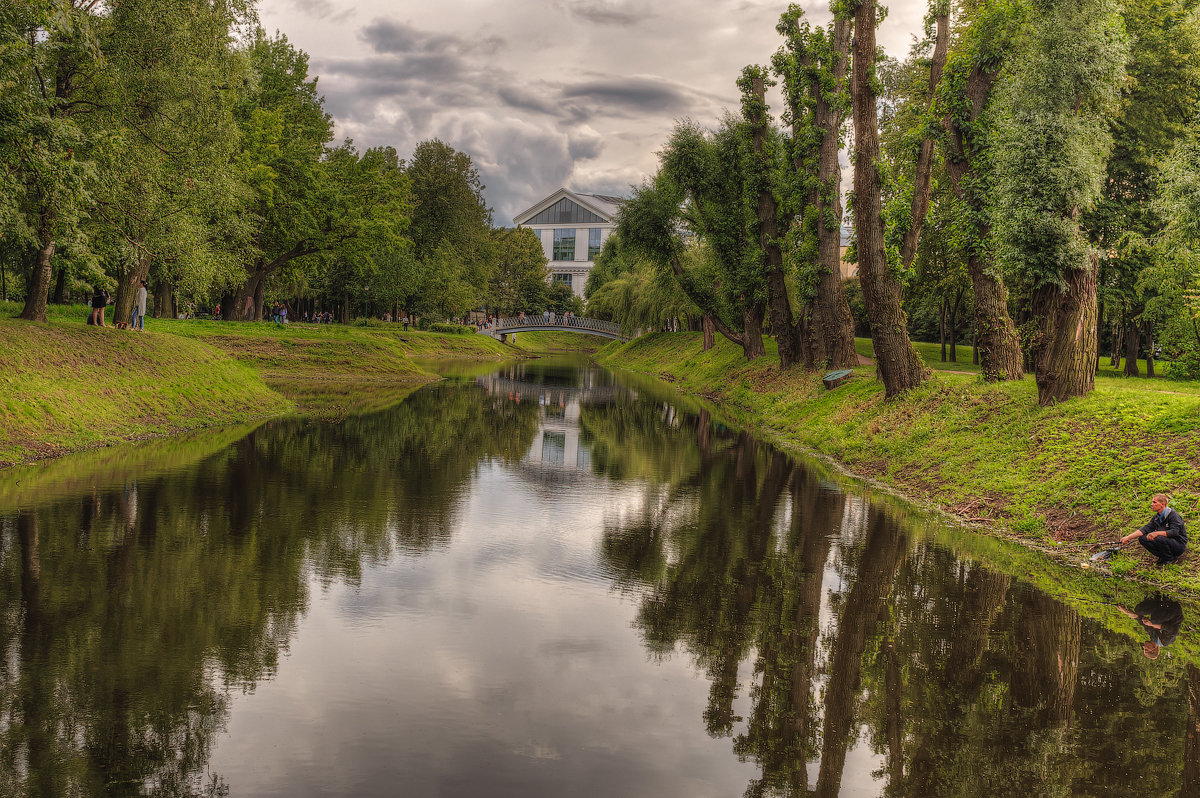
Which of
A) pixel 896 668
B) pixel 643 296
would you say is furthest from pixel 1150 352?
pixel 896 668

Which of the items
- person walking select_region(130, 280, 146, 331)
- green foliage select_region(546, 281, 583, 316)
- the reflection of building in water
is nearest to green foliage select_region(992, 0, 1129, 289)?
the reflection of building in water

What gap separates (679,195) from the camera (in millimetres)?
36281

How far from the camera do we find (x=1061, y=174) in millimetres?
14797

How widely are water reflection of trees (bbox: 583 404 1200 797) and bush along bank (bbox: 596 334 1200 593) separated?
192cm

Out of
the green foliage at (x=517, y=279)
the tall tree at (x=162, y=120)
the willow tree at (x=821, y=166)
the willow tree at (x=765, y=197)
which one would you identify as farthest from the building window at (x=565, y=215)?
the tall tree at (x=162, y=120)

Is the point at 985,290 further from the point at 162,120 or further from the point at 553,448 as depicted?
the point at 162,120

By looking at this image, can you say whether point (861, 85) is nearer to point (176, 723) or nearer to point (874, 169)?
point (874, 169)

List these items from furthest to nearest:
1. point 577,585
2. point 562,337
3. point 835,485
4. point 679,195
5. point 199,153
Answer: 1. point 562,337
2. point 679,195
3. point 199,153
4. point 835,485
5. point 577,585

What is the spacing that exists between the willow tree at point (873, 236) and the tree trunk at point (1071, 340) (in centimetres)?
504

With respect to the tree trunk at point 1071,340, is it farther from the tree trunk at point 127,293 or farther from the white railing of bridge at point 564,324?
the white railing of bridge at point 564,324

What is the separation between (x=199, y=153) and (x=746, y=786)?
21.8m

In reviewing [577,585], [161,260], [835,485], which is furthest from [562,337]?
[577,585]

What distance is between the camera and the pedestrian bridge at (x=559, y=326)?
86.1 meters

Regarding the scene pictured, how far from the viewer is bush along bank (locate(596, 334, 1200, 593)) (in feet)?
36.7
